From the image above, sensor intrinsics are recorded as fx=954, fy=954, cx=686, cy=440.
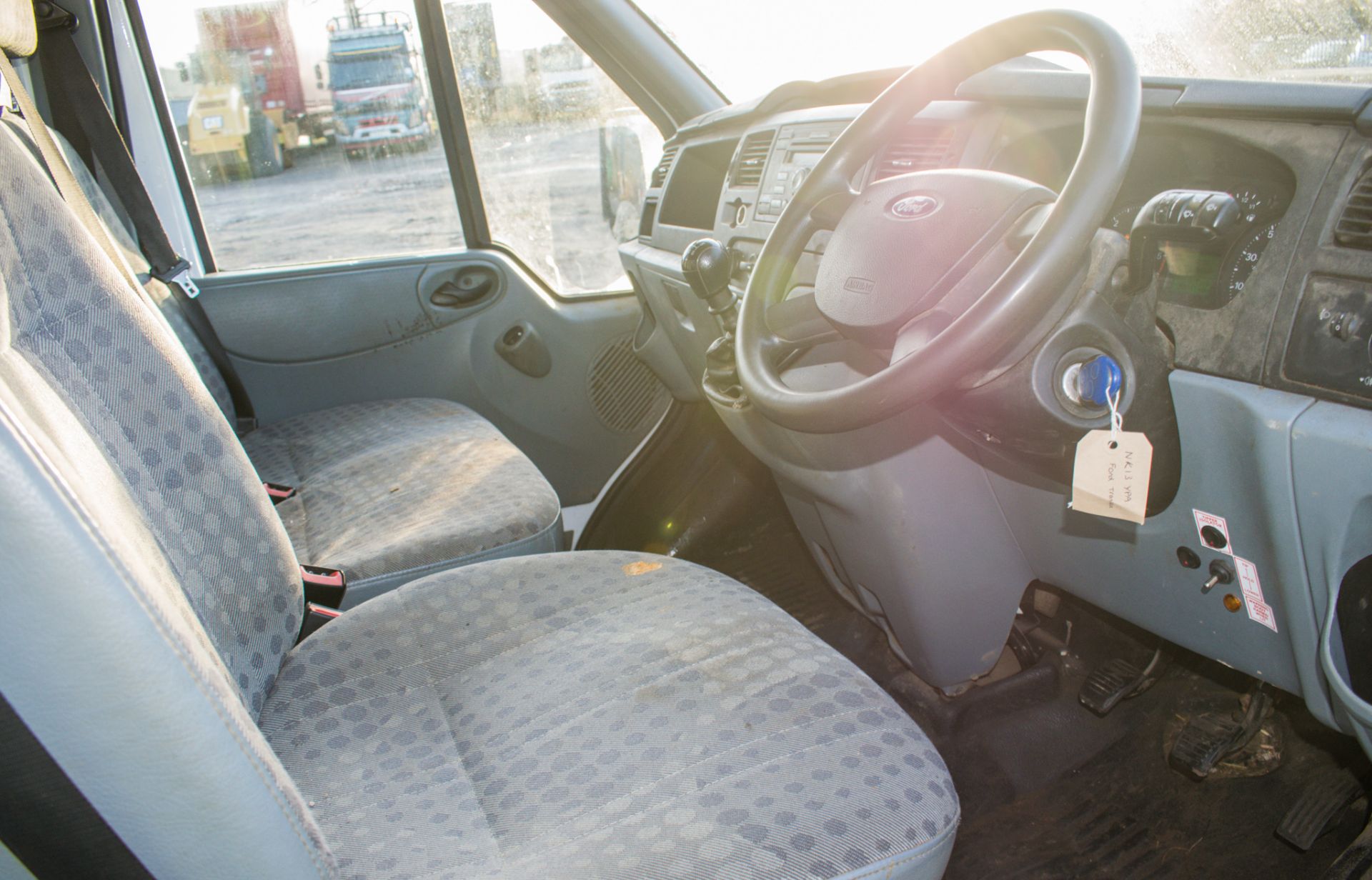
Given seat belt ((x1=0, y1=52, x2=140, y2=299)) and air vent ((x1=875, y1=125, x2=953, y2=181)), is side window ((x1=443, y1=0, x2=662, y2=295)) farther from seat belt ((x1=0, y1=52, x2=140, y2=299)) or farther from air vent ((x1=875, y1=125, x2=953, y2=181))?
seat belt ((x1=0, y1=52, x2=140, y2=299))

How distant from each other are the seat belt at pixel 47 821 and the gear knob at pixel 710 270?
36.3 inches

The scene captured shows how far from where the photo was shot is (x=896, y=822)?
0.79 m

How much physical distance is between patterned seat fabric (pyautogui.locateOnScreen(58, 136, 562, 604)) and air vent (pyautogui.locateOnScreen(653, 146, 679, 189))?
2.07 feet

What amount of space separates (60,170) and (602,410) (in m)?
1.41

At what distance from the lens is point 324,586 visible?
4.13ft

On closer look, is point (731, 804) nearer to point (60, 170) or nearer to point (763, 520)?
point (60, 170)

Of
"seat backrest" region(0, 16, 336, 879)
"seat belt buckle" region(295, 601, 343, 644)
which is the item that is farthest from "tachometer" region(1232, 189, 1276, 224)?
"seat belt buckle" region(295, 601, 343, 644)

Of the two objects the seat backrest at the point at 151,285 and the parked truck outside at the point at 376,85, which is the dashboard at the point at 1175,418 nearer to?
the parked truck outside at the point at 376,85

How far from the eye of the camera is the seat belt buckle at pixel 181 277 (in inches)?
79.4

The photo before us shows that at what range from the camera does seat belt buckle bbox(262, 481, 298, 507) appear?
5.56 ft

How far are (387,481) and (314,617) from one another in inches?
19.7

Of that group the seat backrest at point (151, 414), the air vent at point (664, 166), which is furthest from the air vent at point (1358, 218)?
the air vent at point (664, 166)

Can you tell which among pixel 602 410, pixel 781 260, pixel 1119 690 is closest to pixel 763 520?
pixel 602 410

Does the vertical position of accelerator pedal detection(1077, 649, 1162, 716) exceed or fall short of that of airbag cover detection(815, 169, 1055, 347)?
it falls short
